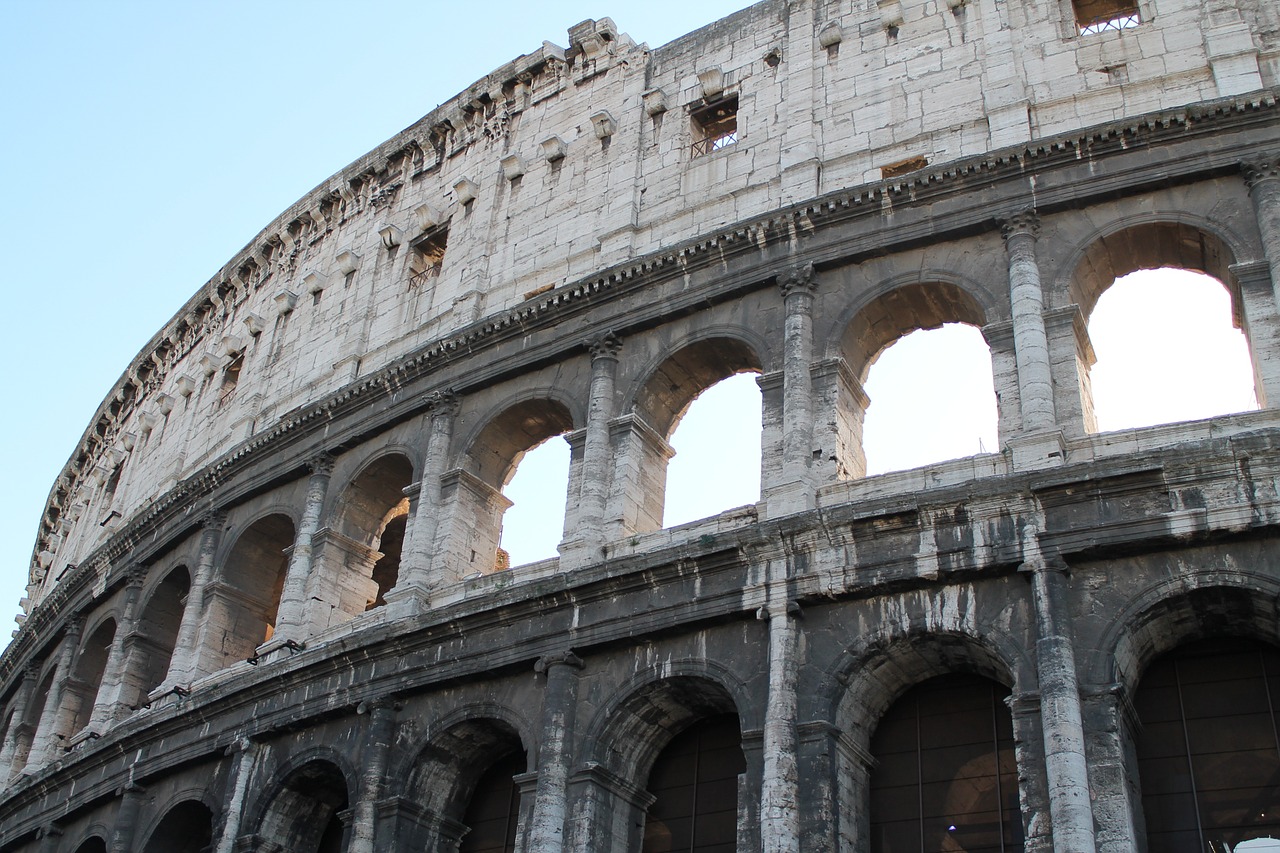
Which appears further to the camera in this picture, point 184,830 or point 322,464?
point 322,464

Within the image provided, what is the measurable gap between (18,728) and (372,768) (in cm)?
1414

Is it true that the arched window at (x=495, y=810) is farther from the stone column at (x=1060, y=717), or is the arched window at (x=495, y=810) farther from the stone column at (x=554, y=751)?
the stone column at (x=1060, y=717)

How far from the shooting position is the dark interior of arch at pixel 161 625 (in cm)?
2478

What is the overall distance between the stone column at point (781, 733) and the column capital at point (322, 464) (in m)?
9.26

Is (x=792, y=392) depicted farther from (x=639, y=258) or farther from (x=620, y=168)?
(x=620, y=168)

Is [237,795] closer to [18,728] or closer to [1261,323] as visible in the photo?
[18,728]

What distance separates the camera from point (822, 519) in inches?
608

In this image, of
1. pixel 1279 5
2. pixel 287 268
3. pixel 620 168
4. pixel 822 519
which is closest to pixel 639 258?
pixel 620 168

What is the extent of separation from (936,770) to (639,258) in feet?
26.8

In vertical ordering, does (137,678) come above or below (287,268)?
below

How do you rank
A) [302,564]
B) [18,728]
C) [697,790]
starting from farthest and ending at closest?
[18,728], [302,564], [697,790]

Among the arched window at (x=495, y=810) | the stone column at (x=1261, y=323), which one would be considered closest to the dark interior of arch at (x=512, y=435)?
the arched window at (x=495, y=810)

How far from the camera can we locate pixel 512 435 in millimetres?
20781

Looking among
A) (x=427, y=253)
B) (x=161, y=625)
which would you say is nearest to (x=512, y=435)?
(x=427, y=253)
